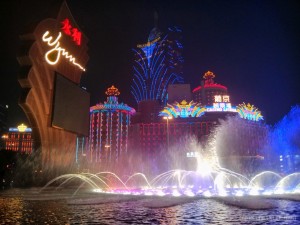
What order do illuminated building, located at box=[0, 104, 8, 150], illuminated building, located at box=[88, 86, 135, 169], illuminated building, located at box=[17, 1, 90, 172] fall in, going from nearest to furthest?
illuminated building, located at box=[17, 1, 90, 172]
illuminated building, located at box=[88, 86, 135, 169]
illuminated building, located at box=[0, 104, 8, 150]

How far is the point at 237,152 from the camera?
10575cm

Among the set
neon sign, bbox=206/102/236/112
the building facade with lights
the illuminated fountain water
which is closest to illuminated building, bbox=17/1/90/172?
the illuminated fountain water

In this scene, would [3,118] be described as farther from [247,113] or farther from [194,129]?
[247,113]

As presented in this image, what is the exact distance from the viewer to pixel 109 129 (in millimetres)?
121562

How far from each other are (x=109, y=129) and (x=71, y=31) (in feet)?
286

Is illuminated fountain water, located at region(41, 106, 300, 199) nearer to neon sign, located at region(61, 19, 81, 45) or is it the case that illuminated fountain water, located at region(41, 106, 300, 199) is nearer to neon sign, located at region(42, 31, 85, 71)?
neon sign, located at region(42, 31, 85, 71)

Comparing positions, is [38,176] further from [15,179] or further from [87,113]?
[87,113]

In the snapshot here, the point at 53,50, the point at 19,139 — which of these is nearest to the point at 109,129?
the point at 19,139

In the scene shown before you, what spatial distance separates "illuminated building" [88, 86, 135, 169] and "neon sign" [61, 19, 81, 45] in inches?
3263

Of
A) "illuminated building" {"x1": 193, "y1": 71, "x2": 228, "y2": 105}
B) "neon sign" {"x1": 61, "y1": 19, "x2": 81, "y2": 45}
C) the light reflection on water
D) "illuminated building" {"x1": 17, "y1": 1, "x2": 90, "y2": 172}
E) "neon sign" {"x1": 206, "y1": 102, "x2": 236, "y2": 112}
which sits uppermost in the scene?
"illuminated building" {"x1": 193, "y1": 71, "x2": 228, "y2": 105}

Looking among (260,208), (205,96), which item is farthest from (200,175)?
(205,96)

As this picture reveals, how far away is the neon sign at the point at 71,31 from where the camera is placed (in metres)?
35.0

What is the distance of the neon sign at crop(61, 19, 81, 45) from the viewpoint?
115 ft

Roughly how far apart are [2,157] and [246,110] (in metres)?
91.5
